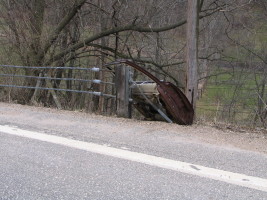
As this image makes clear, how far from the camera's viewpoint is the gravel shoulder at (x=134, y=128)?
18.9 ft

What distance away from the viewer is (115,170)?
14.0 ft

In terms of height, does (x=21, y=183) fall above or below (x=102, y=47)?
below

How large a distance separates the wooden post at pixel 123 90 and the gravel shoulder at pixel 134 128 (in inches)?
14.5

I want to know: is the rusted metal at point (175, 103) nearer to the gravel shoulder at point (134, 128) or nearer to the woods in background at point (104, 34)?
the gravel shoulder at point (134, 128)

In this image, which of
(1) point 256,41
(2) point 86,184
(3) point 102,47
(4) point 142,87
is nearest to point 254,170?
(2) point 86,184

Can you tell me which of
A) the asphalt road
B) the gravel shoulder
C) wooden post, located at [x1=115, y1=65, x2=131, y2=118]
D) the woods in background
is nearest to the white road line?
the asphalt road

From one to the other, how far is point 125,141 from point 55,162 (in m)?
1.34

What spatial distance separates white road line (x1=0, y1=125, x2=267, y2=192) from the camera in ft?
13.2

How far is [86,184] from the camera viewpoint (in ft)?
12.7

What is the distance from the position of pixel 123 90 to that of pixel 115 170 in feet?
11.8

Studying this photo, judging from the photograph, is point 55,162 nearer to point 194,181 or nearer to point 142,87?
point 194,181

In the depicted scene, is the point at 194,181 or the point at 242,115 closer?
the point at 194,181

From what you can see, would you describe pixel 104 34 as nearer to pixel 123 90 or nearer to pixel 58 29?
pixel 58 29

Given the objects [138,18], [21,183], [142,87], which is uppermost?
[138,18]
